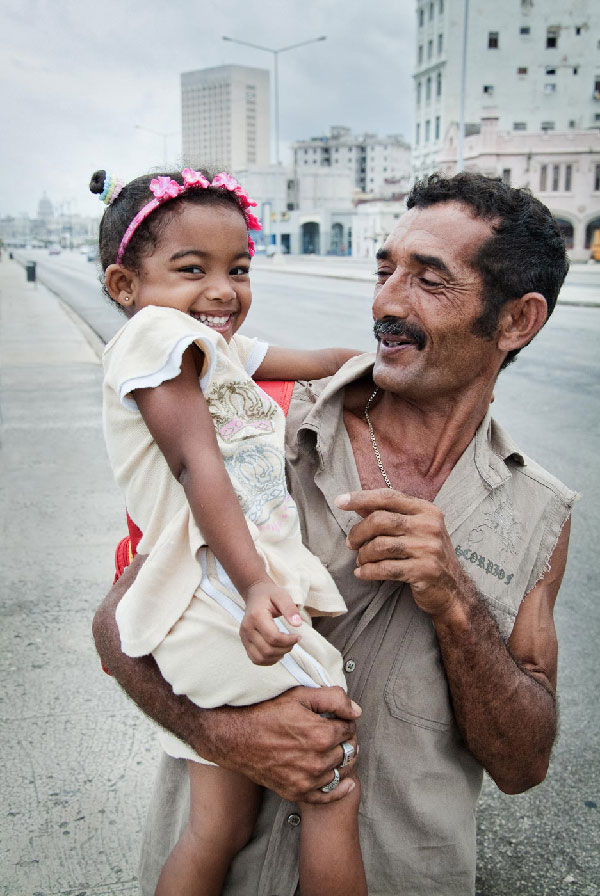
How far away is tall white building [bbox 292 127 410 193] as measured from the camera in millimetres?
141000

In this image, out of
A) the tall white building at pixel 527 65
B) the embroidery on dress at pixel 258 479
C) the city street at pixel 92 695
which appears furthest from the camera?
the tall white building at pixel 527 65

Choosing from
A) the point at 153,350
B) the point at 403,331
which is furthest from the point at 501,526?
the point at 153,350

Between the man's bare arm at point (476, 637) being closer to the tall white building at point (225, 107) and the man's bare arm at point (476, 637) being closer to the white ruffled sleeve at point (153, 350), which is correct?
the white ruffled sleeve at point (153, 350)

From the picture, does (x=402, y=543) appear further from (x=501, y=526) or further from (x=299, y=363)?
(x=299, y=363)

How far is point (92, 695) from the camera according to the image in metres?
3.39

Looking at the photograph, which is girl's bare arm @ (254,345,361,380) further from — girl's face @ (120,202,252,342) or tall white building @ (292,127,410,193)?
tall white building @ (292,127,410,193)

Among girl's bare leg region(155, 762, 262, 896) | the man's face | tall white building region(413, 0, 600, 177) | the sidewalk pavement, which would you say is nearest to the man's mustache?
the man's face

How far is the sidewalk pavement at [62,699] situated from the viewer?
249 centimetres

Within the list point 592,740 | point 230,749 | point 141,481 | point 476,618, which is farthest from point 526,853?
point 141,481

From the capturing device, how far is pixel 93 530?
5336mm

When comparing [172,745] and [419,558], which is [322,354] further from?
[172,745]

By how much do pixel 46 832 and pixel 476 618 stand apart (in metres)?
1.74

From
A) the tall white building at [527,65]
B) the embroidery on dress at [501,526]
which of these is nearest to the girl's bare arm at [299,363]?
the embroidery on dress at [501,526]

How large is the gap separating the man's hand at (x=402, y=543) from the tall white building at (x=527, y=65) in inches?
3077
